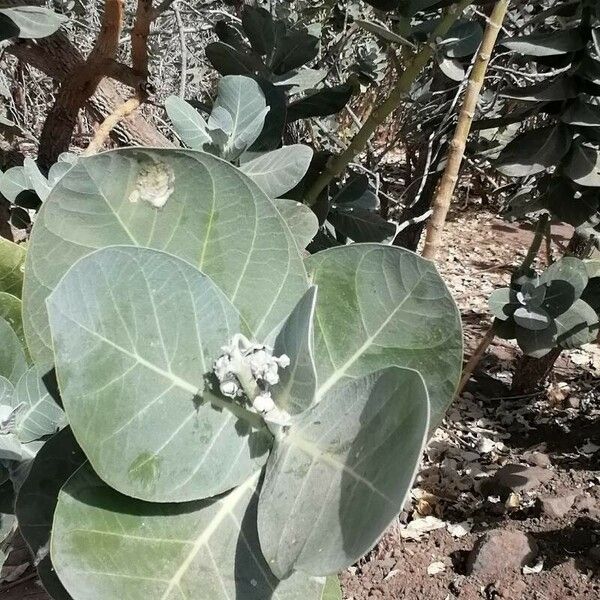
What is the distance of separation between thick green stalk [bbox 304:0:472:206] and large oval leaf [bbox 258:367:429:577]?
0.46m

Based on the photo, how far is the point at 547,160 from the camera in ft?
3.68

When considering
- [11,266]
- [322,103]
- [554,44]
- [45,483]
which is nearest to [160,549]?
[45,483]

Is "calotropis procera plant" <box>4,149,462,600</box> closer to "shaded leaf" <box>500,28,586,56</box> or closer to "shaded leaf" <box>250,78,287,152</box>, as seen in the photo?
"shaded leaf" <box>250,78,287,152</box>

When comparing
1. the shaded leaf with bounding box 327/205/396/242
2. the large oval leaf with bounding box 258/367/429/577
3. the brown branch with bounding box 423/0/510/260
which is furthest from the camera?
the shaded leaf with bounding box 327/205/396/242

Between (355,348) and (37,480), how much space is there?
0.80 ft

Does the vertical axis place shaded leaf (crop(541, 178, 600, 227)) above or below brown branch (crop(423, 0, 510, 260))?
below

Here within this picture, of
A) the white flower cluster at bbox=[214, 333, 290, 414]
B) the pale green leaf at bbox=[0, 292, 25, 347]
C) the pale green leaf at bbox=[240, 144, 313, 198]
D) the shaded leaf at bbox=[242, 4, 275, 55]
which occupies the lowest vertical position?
the pale green leaf at bbox=[0, 292, 25, 347]

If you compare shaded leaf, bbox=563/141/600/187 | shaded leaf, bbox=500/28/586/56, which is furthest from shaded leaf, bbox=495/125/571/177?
shaded leaf, bbox=500/28/586/56

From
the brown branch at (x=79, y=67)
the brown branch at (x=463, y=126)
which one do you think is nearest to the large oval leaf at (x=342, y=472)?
the brown branch at (x=463, y=126)

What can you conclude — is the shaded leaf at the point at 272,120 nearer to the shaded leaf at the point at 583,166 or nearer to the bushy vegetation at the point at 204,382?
the bushy vegetation at the point at 204,382

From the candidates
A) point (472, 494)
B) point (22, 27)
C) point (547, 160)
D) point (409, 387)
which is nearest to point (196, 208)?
point (409, 387)

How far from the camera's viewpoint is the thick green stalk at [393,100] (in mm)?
767

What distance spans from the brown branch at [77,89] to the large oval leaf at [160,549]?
807mm

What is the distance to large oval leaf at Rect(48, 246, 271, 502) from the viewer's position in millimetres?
411
